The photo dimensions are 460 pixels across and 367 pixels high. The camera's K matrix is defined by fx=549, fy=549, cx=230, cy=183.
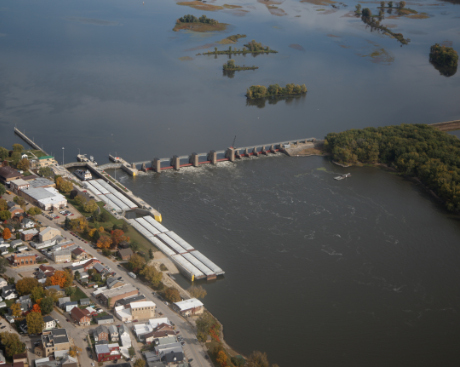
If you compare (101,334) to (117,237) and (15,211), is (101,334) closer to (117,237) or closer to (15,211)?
(117,237)

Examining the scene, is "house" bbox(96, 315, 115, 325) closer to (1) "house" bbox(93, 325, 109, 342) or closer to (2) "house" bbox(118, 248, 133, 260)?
(1) "house" bbox(93, 325, 109, 342)

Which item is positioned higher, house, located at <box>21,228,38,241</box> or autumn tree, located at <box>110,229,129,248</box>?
house, located at <box>21,228,38,241</box>

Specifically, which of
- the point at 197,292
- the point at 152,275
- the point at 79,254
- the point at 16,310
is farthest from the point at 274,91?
the point at 16,310

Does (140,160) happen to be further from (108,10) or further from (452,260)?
(108,10)

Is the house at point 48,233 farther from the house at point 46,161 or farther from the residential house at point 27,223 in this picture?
the house at point 46,161

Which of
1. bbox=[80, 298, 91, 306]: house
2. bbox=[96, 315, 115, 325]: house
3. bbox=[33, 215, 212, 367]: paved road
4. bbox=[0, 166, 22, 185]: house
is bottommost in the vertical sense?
bbox=[33, 215, 212, 367]: paved road

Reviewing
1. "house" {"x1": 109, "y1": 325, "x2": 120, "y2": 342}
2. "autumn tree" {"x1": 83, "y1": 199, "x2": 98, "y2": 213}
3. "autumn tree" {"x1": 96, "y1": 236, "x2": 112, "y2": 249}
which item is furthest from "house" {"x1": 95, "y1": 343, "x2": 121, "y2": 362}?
"autumn tree" {"x1": 83, "y1": 199, "x2": 98, "y2": 213}

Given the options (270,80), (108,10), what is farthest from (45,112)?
(108,10)
